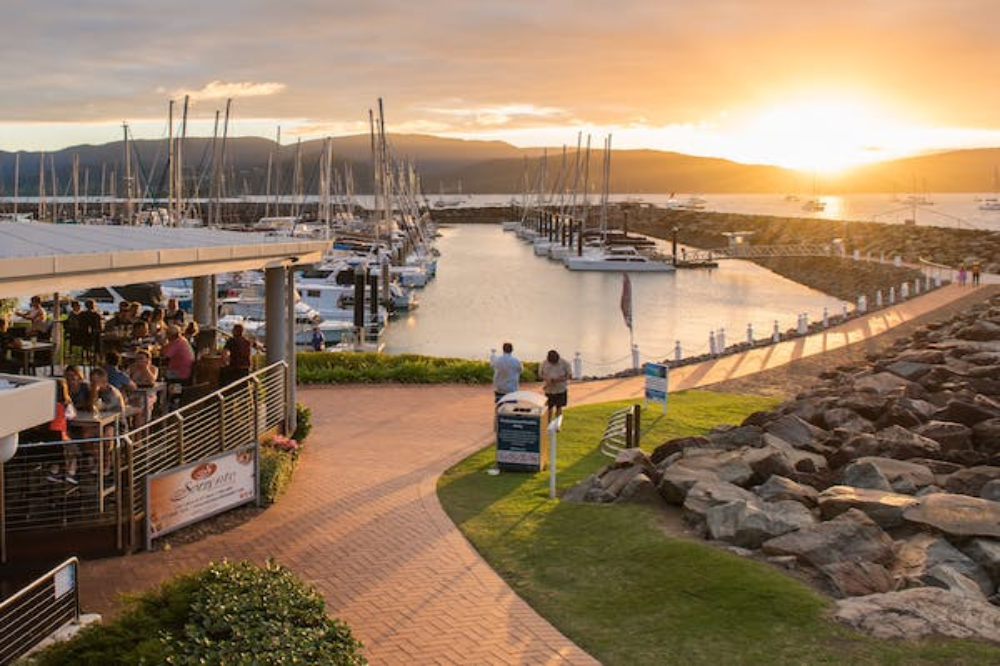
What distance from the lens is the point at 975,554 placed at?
34.8ft

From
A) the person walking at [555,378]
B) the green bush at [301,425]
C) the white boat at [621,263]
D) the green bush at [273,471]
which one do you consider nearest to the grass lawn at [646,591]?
the green bush at [273,471]

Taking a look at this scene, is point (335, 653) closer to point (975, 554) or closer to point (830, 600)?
point (830, 600)

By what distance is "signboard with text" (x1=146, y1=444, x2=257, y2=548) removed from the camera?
1173 centimetres

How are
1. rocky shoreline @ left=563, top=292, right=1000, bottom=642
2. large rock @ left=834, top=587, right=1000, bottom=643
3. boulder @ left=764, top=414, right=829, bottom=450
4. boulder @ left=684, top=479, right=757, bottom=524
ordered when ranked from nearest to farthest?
large rock @ left=834, top=587, right=1000, bottom=643, rocky shoreline @ left=563, top=292, right=1000, bottom=642, boulder @ left=684, top=479, right=757, bottom=524, boulder @ left=764, top=414, right=829, bottom=450

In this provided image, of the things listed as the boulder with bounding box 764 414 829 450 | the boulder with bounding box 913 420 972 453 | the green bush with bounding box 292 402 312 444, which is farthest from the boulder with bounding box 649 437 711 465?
the green bush with bounding box 292 402 312 444

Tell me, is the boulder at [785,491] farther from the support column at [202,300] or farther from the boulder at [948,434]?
the support column at [202,300]

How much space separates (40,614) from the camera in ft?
27.2

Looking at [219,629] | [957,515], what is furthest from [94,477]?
[957,515]

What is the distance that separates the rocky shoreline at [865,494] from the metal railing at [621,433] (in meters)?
1.25

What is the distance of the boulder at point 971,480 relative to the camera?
13094 millimetres

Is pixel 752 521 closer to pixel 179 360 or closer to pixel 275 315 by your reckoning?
pixel 275 315

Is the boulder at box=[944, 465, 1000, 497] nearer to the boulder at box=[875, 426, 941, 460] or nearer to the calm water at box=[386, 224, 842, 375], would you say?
the boulder at box=[875, 426, 941, 460]

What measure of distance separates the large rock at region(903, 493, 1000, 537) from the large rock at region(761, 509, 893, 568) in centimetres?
59

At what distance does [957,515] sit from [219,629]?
8.07m
